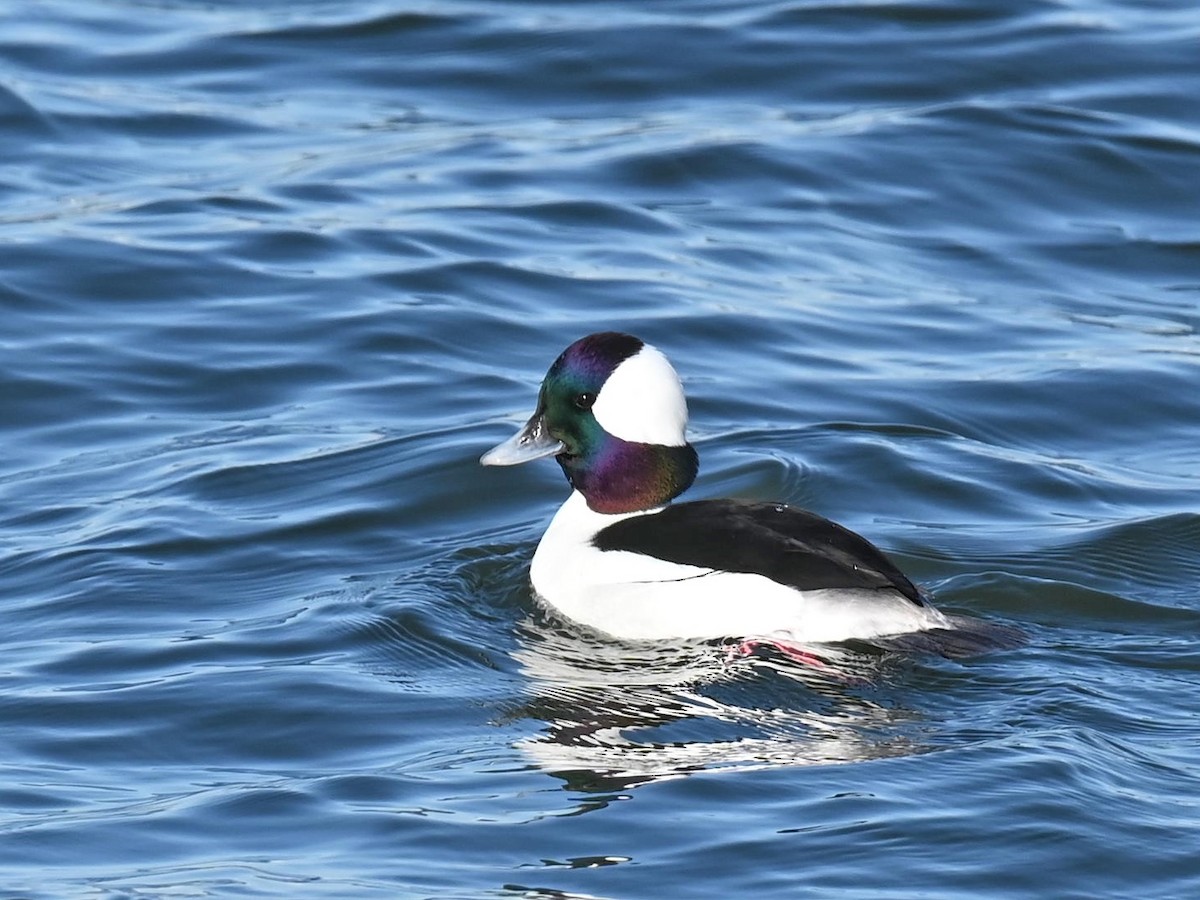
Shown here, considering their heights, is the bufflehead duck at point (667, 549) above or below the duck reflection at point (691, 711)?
above

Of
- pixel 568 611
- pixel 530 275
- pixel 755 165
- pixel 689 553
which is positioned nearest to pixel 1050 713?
pixel 689 553

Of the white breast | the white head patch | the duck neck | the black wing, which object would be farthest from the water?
the white head patch

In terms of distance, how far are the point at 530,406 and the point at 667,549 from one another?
9.24 feet

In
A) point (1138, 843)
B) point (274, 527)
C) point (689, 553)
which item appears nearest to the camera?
point (1138, 843)

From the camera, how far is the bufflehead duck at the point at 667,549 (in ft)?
21.9

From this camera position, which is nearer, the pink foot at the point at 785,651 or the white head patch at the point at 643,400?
the pink foot at the point at 785,651

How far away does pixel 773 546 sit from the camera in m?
6.68

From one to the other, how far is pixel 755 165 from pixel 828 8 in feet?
10.7

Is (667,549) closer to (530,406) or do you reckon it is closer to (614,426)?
(614,426)

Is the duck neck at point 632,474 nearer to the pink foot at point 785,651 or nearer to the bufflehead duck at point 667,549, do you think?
the bufflehead duck at point 667,549

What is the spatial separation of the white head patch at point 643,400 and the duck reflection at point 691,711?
786mm

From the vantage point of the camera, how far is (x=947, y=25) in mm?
15414

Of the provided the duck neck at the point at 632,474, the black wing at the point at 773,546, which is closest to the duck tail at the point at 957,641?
the black wing at the point at 773,546

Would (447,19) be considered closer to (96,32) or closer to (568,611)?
(96,32)
